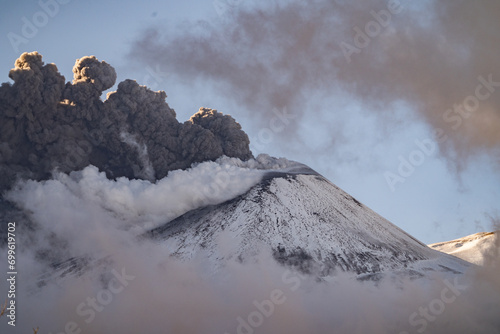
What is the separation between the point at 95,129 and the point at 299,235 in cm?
4043

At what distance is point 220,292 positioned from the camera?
71062 millimetres

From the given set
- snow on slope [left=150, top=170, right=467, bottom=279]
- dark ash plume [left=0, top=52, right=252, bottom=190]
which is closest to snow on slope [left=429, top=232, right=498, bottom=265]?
snow on slope [left=150, top=170, right=467, bottom=279]

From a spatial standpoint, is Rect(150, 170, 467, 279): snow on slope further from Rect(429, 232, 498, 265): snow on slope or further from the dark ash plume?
the dark ash plume

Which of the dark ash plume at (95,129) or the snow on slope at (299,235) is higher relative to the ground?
the dark ash plume at (95,129)

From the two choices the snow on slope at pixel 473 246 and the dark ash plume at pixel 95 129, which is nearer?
the dark ash plume at pixel 95 129

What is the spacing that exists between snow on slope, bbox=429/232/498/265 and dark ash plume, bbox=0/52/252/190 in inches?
1828

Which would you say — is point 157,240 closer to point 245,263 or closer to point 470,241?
point 245,263

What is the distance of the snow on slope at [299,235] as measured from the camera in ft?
256

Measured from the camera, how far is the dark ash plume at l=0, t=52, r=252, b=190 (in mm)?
86875

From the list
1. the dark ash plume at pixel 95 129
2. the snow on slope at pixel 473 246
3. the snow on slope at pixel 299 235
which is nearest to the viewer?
the snow on slope at pixel 299 235

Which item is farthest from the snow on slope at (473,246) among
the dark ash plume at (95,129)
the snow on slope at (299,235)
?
the dark ash plume at (95,129)

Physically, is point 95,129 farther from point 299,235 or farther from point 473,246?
point 473,246

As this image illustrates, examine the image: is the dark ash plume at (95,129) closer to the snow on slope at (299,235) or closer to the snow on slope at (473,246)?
the snow on slope at (299,235)

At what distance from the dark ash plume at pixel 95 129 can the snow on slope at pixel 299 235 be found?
13099 millimetres
